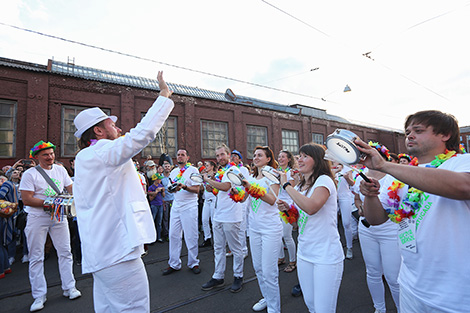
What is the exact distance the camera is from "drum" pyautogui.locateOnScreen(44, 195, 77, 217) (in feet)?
12.5

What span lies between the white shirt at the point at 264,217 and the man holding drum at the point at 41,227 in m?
3.01

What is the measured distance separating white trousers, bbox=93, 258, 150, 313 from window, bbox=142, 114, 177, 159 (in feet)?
41.1

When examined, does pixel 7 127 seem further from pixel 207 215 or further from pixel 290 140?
pixel 290 140

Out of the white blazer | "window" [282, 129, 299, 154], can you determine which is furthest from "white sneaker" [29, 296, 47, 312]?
"window" [282, 129, 299, 154]

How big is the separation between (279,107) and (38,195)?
25.1m

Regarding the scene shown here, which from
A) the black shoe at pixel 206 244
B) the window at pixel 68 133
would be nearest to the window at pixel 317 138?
the black shoe at pixel 206 244

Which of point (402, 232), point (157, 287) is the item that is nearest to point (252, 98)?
point (157, 287)

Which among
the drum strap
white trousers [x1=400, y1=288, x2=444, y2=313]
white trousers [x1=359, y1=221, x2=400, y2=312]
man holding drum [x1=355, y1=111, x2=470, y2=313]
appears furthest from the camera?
the drum strap

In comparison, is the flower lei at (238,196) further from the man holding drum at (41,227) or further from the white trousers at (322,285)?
the man holding drum at (41,227)

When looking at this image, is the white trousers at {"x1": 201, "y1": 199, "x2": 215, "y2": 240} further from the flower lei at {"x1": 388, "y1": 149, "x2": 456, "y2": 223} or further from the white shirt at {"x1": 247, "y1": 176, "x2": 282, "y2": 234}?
the flower lei at {"x1": 388, "y1": 149, "x2": 456, "y2": 223}

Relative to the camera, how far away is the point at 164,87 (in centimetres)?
215

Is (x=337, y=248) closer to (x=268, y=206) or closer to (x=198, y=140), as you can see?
(x=268, y=206)

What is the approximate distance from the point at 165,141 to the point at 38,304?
11.4 m

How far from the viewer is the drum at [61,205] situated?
380 centimetres
